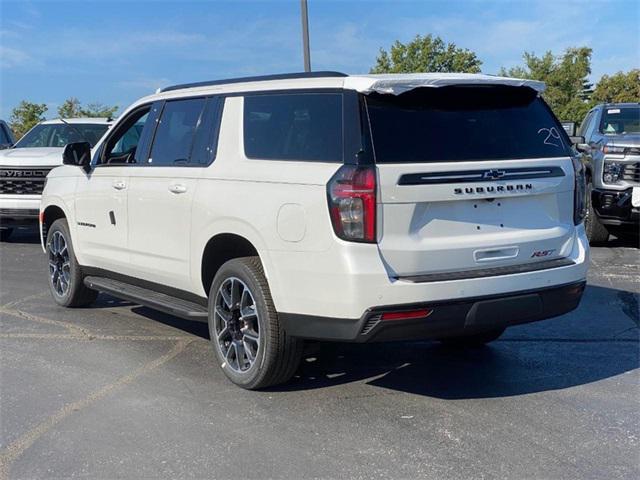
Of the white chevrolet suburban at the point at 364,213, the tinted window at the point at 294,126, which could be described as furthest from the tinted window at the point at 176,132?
the tinted window at the point at 294,126

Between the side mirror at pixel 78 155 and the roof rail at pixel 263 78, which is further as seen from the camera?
the side mirror at pixel 78 155

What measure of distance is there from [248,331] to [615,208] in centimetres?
666

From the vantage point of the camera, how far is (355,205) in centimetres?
393

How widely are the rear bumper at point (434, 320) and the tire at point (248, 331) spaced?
16 cm

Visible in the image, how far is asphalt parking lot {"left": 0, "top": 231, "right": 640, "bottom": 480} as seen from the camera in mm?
3691

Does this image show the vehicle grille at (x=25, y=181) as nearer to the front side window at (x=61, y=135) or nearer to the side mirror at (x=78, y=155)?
the front side window at (x=61, y=135)

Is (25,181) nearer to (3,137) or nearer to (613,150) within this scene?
(3,137)

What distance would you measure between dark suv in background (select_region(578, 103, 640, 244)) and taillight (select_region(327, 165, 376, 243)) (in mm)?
6606

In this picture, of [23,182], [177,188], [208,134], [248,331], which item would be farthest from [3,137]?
[248,331]

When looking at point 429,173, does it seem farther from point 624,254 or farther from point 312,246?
point 624,254

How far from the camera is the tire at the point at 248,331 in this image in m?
4.43

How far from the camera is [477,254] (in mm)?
4156

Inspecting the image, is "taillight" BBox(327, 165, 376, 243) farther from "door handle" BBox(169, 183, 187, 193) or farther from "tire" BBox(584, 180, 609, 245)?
"tire" BBox(584, 180, 609, 245)

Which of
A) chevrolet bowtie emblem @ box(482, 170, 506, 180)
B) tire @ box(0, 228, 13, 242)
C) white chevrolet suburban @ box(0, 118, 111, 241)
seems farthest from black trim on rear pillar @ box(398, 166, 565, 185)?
tire @ box(0, 228, 13, 242)
